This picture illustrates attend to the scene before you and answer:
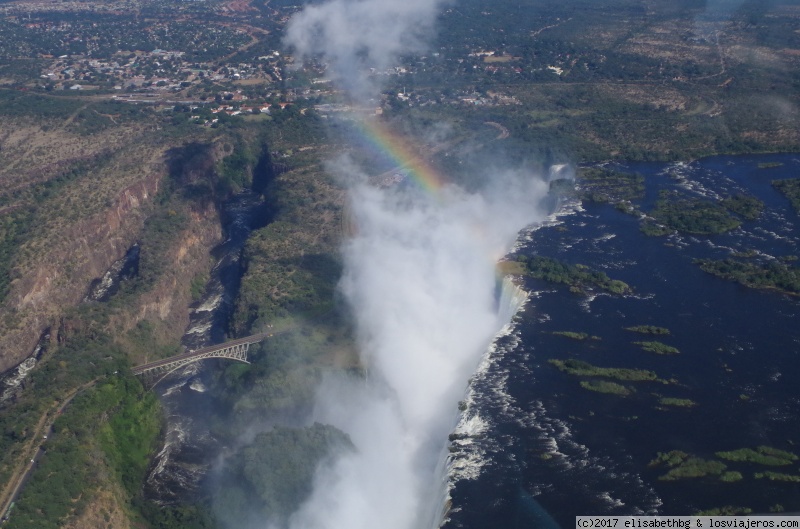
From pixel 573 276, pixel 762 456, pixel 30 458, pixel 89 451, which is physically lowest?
pixel 573 276

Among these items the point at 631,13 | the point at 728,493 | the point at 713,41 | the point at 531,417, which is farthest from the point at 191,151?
the point at 631,13

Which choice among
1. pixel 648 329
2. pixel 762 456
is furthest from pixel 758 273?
pixel 762 456

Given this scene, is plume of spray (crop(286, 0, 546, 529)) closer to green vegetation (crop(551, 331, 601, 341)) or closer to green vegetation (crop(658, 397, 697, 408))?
green vegetation (crop(551, 331, 601, 341))

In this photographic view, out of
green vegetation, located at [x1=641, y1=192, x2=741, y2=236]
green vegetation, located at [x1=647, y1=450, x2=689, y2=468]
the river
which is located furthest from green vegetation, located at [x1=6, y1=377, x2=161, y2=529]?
green vegetation, located at [x1=641, y1=192, x2=741, y2=236]

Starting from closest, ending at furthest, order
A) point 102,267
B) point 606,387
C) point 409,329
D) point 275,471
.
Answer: point 275,471 → point 606,387 → point 409,329 → point 102,267

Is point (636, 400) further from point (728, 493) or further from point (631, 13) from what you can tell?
point (631, 13)

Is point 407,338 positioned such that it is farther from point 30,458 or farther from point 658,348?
point 30,458

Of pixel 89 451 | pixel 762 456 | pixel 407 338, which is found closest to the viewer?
pixel 762 456

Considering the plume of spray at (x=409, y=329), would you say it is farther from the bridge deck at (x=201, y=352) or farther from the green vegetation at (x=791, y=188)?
the green vegetation at (x=791, y=188)
